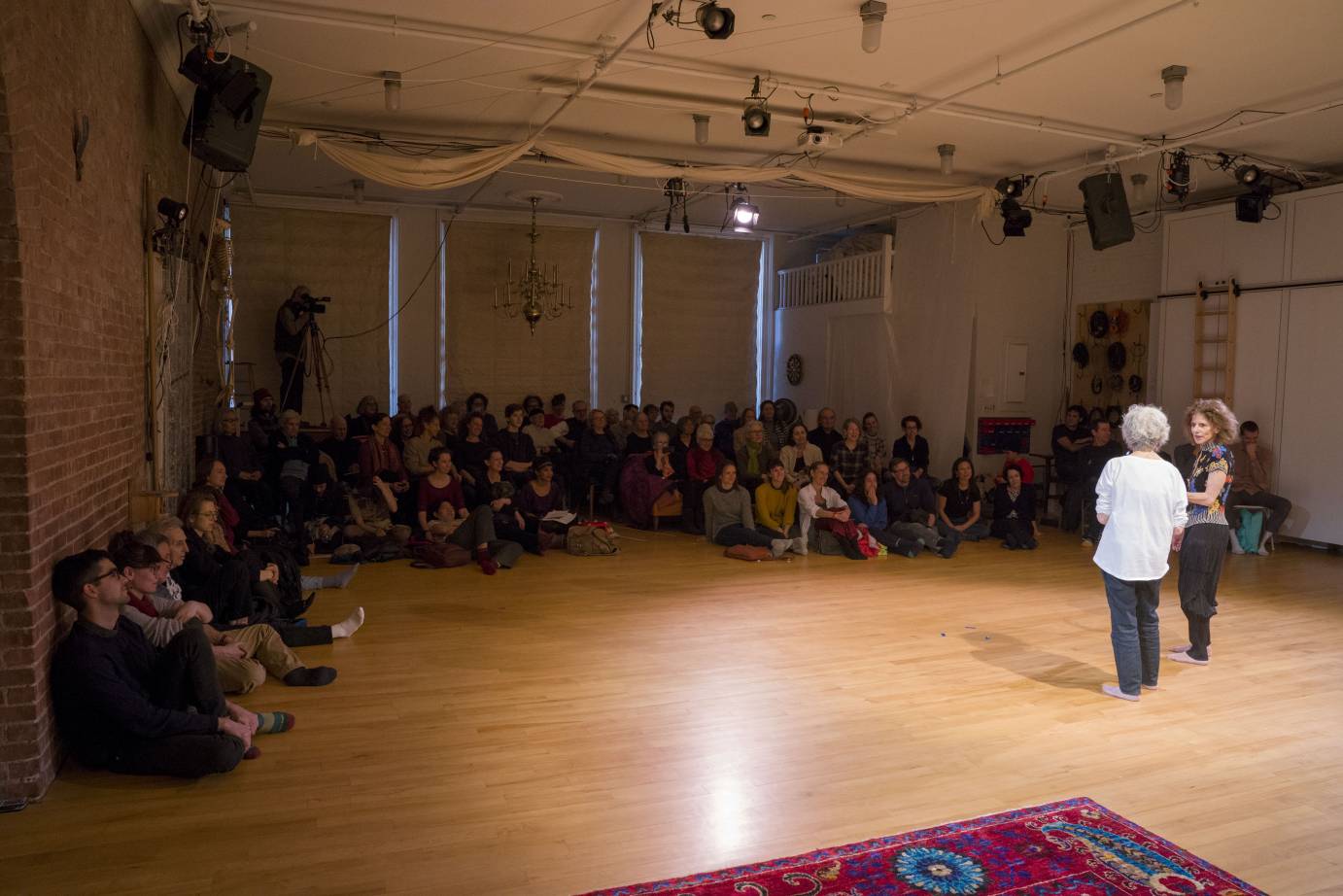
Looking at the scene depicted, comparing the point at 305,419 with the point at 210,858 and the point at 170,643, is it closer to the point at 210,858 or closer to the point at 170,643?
the point at 170,643

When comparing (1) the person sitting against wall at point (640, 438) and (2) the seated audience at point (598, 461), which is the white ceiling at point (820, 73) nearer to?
(1) the person sitting against wall at point (640, 438)

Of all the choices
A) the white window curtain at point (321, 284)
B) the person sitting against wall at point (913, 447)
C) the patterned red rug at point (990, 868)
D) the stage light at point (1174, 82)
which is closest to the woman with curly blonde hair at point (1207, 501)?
the patterned red rug at point (990, 868)

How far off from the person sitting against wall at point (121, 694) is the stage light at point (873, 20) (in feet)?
14.4

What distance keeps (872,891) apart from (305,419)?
9.38 meters

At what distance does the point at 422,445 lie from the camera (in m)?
8.85

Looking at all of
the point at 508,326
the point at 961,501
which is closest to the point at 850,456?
the point at 961,501

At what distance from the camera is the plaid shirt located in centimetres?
1001

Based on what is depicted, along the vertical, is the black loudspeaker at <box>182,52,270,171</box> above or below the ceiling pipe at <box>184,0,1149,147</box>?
below

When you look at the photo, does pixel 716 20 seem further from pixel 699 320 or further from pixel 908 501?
pixel 699 320

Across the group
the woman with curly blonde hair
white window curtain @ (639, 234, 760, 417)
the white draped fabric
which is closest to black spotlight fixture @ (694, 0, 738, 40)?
the white draped fabric

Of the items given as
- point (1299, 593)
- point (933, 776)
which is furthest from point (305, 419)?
point (1299, 593)

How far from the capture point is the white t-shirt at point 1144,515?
445cm

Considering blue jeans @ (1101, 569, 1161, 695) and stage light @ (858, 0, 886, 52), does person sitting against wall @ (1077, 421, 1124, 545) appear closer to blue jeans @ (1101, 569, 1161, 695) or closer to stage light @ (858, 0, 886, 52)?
blue jeans @ (1101, 569, 1161, 695)

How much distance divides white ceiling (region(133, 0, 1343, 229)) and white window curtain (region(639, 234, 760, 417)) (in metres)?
3.47
